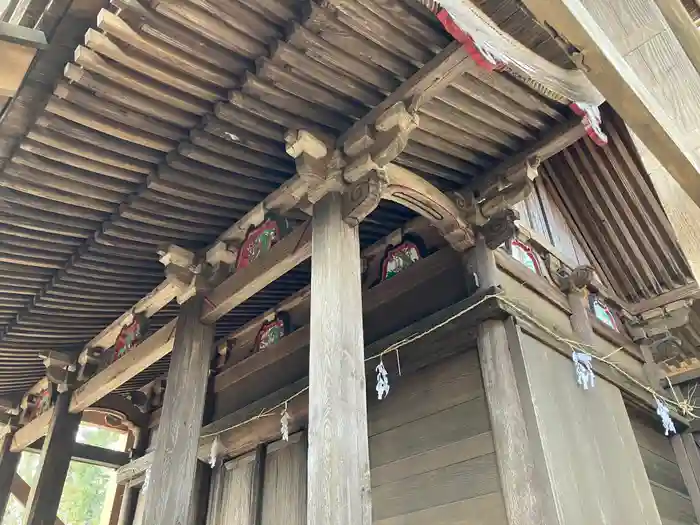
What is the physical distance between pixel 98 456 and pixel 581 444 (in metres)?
5.52

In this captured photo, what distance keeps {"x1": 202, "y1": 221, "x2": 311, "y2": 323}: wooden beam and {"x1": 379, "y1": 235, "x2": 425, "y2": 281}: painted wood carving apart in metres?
0.77

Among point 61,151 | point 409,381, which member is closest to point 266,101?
point 61,151

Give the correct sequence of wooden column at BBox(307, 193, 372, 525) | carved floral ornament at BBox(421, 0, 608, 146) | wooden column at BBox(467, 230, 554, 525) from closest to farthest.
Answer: wooden column at BBox(307, 193, 372, 525) < carved floral ornament at BBox(421, 0, 608, 146) < wooden column at BBox(467, 230, 554, 525)

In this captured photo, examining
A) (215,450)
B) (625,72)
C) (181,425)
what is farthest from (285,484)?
(625,72)

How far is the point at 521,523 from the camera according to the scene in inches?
107

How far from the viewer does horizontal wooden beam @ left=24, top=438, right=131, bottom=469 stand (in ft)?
21.0

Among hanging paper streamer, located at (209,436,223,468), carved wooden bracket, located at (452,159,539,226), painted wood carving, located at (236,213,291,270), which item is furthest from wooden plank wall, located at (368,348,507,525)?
hanging paper streamer, located at (209,436,223,468)

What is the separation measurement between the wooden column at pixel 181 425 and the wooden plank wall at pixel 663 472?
336 cm

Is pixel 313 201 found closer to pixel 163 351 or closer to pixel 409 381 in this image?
pixel 409 381

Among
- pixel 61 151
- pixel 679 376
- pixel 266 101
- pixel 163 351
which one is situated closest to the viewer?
pixel 266 101

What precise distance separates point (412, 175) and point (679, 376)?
374 centimetres

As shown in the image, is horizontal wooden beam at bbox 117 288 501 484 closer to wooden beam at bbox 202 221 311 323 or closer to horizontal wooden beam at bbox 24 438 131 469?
wooden beam at bbox 202 221 311 323

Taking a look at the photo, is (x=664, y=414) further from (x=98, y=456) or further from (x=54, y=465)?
(x=98, y=456)

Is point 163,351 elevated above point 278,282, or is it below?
below
